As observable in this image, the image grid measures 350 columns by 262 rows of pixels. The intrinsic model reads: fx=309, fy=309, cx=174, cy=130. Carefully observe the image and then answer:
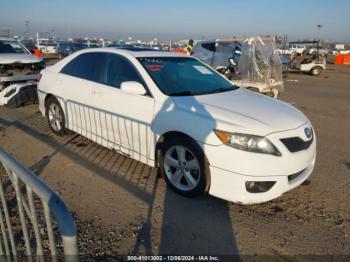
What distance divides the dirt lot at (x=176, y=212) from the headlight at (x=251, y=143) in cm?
75

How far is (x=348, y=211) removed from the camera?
351 centimetres

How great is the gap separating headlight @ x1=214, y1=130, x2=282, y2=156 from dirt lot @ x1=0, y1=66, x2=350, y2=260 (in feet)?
2.46

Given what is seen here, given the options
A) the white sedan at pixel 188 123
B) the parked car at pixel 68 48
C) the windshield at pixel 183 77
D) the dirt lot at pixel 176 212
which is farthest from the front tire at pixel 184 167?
the parked car at pixel 68 48

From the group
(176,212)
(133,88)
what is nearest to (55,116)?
(133,88)

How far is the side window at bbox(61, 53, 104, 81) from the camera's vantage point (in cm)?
480

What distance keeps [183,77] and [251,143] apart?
163cm

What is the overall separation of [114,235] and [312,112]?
7423mm

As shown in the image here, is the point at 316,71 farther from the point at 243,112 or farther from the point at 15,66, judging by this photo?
the point at 243,112

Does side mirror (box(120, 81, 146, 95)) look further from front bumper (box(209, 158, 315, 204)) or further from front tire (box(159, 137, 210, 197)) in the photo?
front bumper (box(209, 158, 315, 204))

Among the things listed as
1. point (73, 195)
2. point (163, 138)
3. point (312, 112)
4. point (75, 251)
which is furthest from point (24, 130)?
point (312, 112)

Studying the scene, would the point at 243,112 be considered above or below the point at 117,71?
below

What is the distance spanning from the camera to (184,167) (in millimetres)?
3629

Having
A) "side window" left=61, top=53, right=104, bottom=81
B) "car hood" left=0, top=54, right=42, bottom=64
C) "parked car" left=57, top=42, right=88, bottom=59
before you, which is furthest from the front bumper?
"parked car" left=57, top=42, right=88, bottom=59

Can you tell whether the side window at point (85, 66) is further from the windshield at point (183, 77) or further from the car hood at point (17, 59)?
the car hood at point (17, 59)
